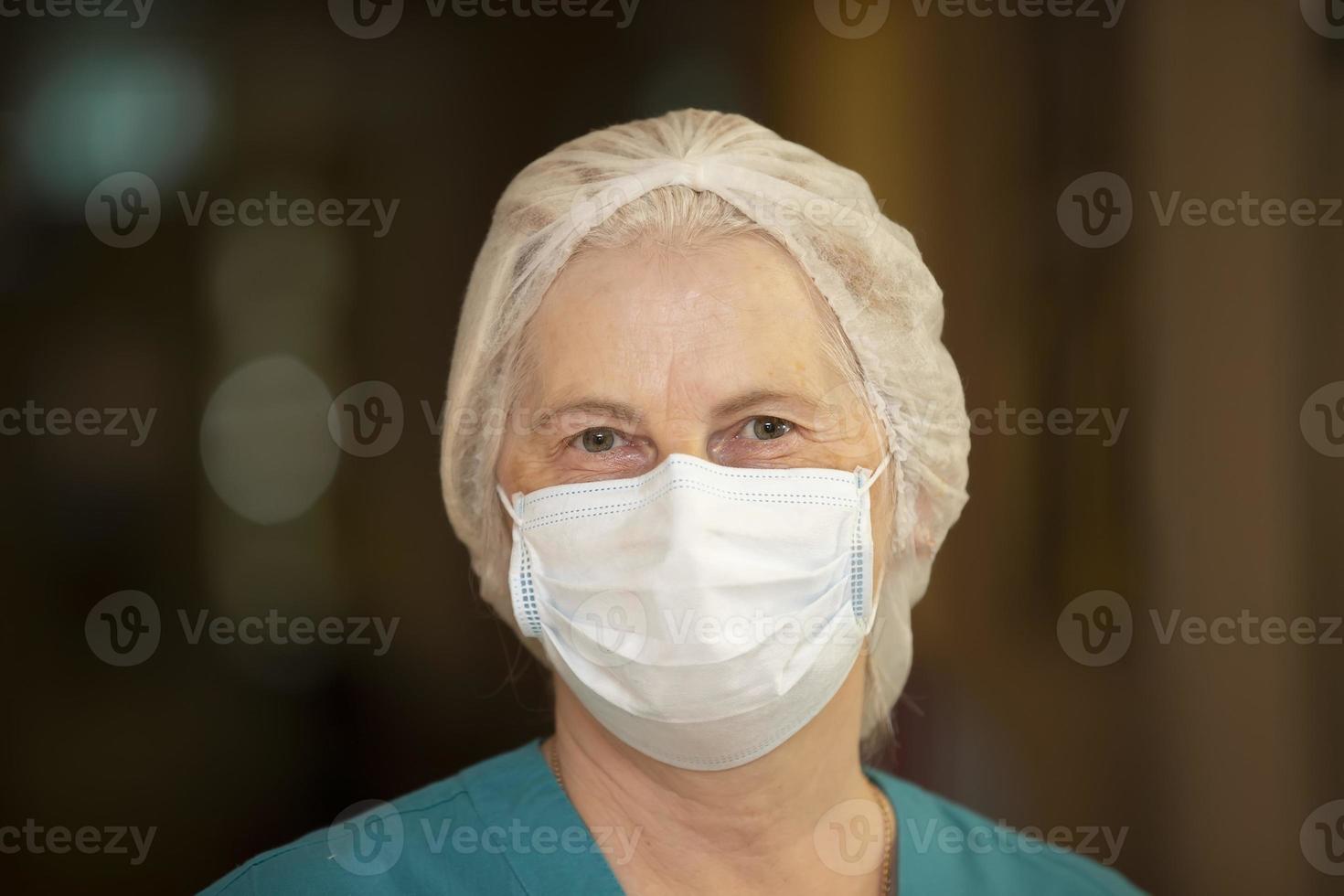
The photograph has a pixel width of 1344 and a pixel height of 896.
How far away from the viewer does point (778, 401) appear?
148 cm

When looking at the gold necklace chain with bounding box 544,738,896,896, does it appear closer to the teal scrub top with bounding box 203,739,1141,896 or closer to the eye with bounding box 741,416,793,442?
the teal scrub top with bounding box 203,739,1141,896

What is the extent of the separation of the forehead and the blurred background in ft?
1.54

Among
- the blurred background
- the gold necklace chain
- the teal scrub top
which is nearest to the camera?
the teal scrub top

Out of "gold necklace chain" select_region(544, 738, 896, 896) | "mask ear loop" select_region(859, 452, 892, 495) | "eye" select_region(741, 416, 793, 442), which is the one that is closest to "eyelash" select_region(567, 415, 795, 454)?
"eye" select_region(741, 416, 793, 442)

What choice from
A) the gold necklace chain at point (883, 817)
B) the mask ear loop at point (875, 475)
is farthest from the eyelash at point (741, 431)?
the gold necklace chain at point (883, 817)

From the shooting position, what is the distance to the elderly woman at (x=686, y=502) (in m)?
1.45

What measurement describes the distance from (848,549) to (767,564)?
12 centimetres

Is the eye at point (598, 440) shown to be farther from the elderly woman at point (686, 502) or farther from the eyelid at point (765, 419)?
the eyelid at point (765, 419)

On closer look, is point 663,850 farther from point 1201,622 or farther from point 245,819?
point 1201,622

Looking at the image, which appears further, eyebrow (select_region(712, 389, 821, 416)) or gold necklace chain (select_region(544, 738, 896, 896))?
gold necklace chain (select_region(544, 738, 896, 896))

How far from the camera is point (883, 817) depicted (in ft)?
5.69

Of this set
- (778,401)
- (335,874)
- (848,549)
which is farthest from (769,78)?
(335,874)

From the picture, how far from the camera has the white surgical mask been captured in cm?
142

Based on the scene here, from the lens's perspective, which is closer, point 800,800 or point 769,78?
point 800,800
